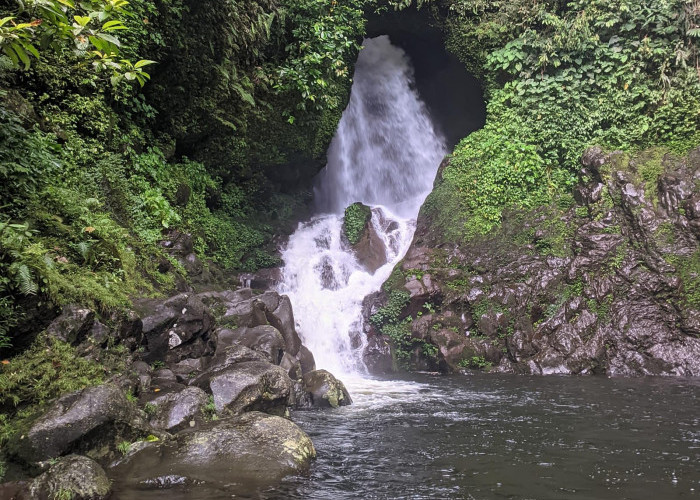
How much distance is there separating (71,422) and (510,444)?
5.00m

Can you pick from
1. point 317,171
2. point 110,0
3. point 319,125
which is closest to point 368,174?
point 317,171

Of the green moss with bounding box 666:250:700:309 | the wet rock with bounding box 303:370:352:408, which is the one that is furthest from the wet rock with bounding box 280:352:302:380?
the green moss with bounding box 666:250:700:309

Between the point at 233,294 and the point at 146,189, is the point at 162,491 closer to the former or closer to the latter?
the point at 233,294

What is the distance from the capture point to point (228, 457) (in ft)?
17.0

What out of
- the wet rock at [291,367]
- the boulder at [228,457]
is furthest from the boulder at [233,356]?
the boulder at [228,457]

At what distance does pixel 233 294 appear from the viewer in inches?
439

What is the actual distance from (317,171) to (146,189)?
8.65 meters

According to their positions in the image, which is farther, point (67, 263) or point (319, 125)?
point (319, 125)

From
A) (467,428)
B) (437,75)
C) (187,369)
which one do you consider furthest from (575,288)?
(437,75)

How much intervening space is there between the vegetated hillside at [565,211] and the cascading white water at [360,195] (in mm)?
1134

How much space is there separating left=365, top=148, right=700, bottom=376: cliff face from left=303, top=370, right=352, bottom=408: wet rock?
4260 millimetres

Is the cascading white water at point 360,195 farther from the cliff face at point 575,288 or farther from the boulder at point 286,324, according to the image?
the boulder at point 286,324

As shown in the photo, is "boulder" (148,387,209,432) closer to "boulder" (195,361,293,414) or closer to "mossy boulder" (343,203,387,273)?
"boulder" (195,361,293,414)

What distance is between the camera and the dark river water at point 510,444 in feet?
15.5
